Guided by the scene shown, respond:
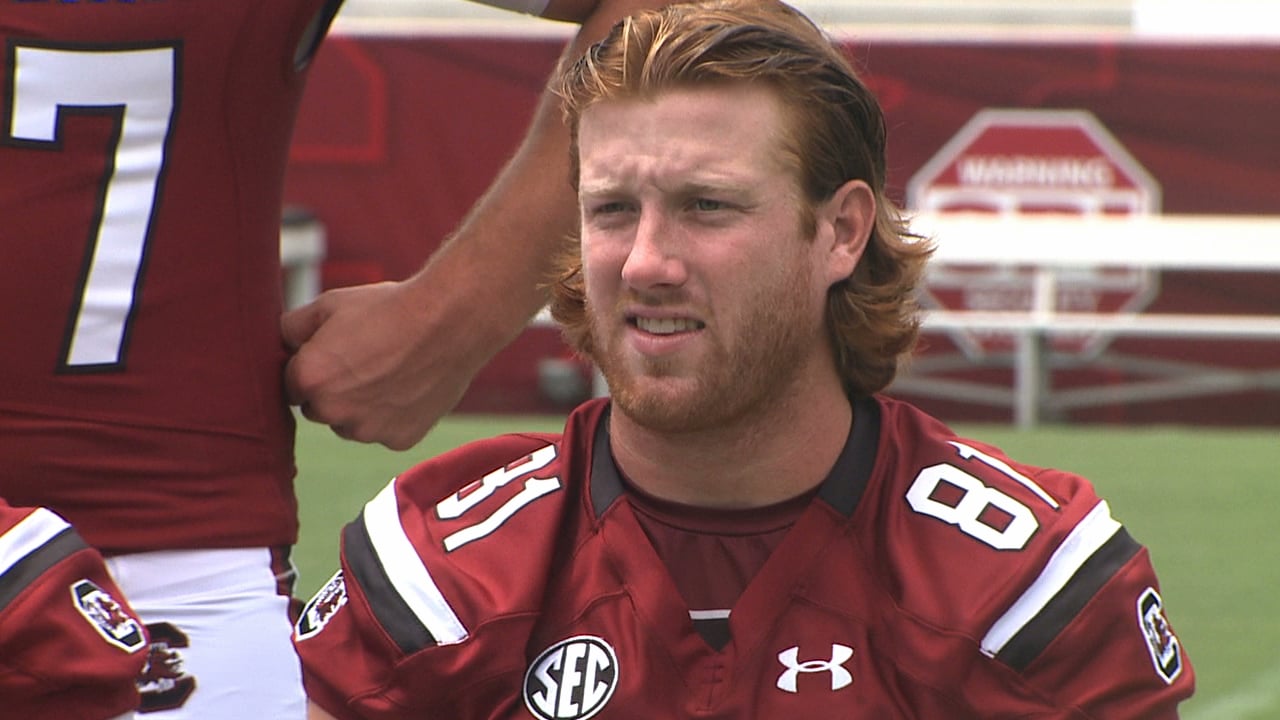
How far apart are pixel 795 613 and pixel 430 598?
13.0 inches

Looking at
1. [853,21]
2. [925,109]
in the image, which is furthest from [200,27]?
[853,21]

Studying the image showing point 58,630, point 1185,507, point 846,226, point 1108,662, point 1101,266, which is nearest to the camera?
point 58,630

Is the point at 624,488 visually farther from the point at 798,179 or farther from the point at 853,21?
the point at 853,21

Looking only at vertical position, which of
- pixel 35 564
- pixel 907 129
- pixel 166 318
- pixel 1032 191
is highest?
pixel 35 564

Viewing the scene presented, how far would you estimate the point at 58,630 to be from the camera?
1.55 meters

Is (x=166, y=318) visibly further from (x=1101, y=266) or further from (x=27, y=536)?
(x=1101, y=266)

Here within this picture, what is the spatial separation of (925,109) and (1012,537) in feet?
26.1

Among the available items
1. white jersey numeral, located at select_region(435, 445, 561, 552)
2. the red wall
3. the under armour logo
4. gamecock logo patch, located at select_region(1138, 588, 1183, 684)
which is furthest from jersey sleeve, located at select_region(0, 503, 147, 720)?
the red wall

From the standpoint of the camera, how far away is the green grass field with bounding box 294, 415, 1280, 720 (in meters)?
5.46

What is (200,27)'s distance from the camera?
208cm

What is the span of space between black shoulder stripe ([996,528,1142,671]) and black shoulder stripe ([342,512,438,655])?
0.51 m

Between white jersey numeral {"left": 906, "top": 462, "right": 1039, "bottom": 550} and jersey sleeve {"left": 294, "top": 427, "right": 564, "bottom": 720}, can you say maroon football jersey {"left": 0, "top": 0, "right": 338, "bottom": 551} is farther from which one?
white jersey numeral {"left": 906, "top": 462, "right": 1039, "bottom": 550}

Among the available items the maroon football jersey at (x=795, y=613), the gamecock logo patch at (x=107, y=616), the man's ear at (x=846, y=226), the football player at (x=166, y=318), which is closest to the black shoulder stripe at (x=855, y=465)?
the maroon football jersey at (x=795, y=613)

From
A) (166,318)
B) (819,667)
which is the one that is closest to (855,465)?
(819,667)
